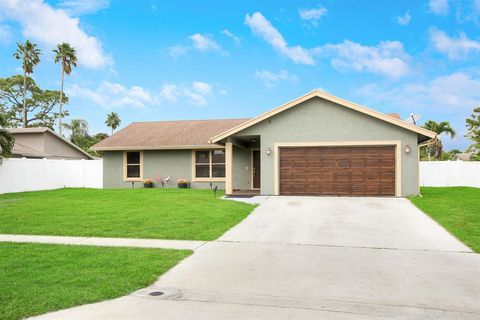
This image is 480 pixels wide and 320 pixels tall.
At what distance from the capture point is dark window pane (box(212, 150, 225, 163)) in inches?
832

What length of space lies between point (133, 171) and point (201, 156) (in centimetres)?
446

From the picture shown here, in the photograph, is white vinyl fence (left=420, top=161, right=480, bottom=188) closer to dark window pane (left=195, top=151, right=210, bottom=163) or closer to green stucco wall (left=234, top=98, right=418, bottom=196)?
green stucco wall (left=234, top=98, right=418, bottom=196)

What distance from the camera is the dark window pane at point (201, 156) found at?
2141 centimetres

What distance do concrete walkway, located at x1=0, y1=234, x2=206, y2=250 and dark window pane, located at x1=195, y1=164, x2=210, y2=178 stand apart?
12922 millimetres

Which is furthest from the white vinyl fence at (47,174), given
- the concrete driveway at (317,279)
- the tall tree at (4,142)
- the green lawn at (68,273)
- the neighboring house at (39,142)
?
the concrete driveway at (317,279)

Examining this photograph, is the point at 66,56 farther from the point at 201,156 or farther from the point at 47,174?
the point at 201,156

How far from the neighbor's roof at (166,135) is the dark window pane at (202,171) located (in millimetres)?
1373

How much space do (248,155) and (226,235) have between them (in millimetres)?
12169

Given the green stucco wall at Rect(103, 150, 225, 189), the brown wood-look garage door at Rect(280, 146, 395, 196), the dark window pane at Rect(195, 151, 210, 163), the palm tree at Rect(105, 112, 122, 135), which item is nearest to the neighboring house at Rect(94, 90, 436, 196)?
the brown wood-look garage door at Rect(280, 146, 395, 196)

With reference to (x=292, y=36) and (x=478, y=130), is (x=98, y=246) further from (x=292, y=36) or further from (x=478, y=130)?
(x=478, y=130)

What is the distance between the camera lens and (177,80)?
2825 centimetres

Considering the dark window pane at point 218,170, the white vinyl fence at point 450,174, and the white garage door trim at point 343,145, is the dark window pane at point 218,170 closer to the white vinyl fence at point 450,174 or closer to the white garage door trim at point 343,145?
the white garage door trim at point 343,145

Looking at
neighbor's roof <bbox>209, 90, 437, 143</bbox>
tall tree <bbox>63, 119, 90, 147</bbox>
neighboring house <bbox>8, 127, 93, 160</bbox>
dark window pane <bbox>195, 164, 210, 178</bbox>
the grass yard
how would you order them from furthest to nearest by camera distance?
tall tree <bbox>63, 119, 90, 147</bbox> < neighboring house <bbox>8, 127, 93, 160</bbox> < dark window pane <bbox>195, 164, 210, 178</bbox> < neighbor's roof <bbox>209, 90, 437, 143</bbox> < the grass yard

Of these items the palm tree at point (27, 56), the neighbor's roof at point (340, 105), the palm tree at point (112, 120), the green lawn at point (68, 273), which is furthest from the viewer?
the palm tree at point (112, 120)
